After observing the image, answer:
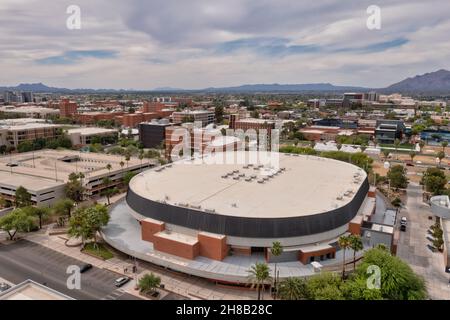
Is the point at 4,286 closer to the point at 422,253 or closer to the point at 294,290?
the point at 294,290

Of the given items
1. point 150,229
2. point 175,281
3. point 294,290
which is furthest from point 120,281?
point 294,290

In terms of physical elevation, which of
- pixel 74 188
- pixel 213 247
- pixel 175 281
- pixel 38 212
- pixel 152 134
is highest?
pixel 152 134

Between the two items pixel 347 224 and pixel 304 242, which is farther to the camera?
pixel 347 224

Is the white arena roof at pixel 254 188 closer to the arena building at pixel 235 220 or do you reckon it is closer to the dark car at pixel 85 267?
the arena building at pixel 235 220

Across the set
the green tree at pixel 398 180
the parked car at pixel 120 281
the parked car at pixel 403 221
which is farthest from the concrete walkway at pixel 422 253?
the parked car at pixel 120 281

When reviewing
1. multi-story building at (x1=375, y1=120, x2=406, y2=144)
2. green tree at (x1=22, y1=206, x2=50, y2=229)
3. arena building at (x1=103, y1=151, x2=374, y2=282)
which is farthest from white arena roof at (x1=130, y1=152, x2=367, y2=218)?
multi-story building at (x1=375, y1=120, x2=406, y2=144)

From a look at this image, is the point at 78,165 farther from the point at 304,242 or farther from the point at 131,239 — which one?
the point at 304,242
